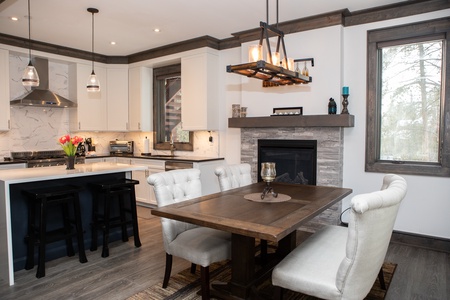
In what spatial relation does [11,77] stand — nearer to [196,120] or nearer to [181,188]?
[196,120]

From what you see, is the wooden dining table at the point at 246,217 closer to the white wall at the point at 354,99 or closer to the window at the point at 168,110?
the white wall at the point at 354,99

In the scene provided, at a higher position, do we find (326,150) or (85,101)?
(85,101)

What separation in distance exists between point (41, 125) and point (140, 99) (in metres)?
1.76

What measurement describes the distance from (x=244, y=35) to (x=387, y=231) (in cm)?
369

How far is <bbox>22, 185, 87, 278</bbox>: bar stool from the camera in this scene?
2.97m

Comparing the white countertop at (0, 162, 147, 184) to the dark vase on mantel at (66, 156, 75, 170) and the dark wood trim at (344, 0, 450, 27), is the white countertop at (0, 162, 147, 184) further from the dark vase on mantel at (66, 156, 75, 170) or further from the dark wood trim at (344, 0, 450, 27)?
the dark wood trim at (344, 0, 450, 27)

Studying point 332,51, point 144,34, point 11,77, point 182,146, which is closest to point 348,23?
point 332,51

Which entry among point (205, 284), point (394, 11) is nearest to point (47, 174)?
point (205, 284)

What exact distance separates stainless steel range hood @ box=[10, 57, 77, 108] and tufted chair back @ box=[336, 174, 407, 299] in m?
5.06

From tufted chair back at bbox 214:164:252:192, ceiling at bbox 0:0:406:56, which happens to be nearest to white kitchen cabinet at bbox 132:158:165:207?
ceiling at bbox 0:0:406:56

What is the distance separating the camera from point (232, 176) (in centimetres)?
330

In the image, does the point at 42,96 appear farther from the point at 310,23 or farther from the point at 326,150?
the point at 326,150

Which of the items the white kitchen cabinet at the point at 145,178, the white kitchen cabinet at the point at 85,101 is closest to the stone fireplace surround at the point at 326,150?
the white kitchen cabinet at the point at 145,178

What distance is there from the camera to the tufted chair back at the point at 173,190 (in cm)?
256
